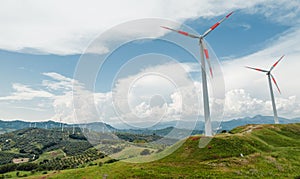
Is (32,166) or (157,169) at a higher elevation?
(157,169)

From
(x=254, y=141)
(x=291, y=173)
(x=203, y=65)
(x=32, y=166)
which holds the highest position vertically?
(x=203, y=65)

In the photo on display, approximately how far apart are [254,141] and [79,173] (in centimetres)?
4531

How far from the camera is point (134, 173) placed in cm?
4297

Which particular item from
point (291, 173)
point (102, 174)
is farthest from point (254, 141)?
point (102, 174)

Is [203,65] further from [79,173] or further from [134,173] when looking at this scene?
[79,173]

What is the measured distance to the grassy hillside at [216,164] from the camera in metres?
41.9

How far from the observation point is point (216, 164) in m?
46.9

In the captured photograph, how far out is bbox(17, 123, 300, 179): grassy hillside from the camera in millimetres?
41938

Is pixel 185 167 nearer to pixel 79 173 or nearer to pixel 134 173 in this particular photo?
pixel 134 173

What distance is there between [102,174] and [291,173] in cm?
3509

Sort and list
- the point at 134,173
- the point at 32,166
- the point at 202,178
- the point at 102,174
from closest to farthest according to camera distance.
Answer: the point at 202,178
the point at 134,173
the point at 102,174
the point at 32,166

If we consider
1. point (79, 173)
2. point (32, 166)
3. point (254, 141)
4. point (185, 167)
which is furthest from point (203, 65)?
point (32, 166)

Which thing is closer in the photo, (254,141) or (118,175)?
(118,175)

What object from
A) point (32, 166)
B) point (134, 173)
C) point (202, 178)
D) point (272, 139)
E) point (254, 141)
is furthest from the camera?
point (32, 166)
